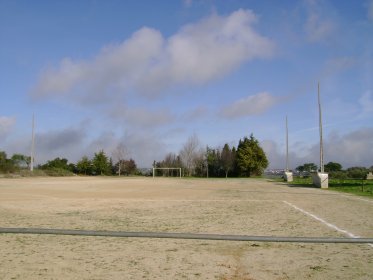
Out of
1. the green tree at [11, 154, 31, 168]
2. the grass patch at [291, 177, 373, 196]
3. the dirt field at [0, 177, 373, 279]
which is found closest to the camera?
Answer: the dirt field at [0, 177, 373, 279]

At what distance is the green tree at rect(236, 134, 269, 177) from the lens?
83.8 m

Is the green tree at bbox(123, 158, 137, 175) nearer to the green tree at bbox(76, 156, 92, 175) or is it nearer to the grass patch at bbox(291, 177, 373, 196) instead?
the green tree at bbox(76, 156, 92, 175)

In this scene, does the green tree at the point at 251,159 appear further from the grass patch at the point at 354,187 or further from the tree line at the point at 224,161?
the grass patch at the point at 354,187

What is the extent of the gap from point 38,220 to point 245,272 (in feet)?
26.5

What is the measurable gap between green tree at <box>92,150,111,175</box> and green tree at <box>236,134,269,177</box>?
2770 cm

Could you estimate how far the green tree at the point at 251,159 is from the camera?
83.8m

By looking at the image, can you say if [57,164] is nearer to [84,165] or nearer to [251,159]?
[84,165]

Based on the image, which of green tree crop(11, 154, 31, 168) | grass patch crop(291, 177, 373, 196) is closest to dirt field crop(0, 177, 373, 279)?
grass patch crop(291, 177, 373, 196)

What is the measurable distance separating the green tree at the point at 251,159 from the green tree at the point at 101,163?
27.7 metres

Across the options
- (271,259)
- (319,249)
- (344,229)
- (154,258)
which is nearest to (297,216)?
(344,229)

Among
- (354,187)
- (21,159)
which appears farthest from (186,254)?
(21,159)

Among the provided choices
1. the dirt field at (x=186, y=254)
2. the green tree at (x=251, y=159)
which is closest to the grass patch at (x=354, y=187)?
the dirt field at (x=186, y=254)

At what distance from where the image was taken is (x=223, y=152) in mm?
91062

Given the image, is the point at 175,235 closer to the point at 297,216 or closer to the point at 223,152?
the point at 297,216
